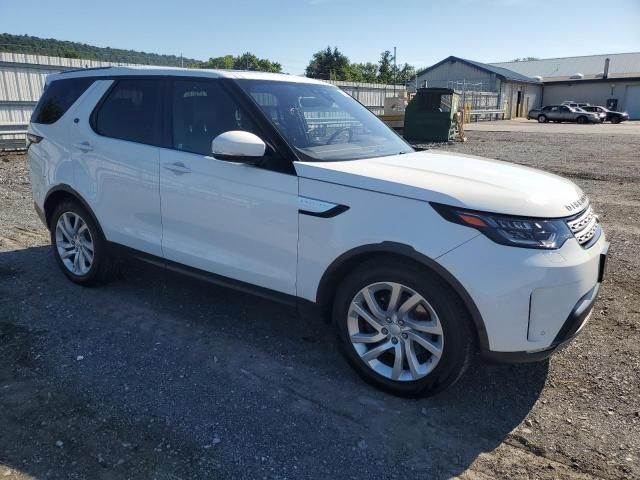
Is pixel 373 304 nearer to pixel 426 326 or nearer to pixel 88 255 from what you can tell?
pixel 426 326

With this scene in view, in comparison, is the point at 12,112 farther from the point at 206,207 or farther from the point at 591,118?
the point at 591,118

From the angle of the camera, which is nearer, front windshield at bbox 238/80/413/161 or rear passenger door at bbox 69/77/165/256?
front windshield at bbox 238/80/413/161

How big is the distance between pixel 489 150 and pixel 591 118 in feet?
92.9

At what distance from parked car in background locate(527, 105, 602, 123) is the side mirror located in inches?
1758

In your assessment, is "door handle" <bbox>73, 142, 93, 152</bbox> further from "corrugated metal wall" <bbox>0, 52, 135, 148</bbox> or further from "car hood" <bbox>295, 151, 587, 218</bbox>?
"corrugated metal wall" <bbox>0, 52, 135, 148</bbox>

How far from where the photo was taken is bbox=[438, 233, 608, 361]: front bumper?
2.66 meters

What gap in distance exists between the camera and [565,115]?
42.9 meters

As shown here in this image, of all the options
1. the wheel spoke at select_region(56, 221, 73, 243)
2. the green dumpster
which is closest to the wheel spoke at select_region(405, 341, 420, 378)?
the wheel spoke at select_region(56, 221, 73, 243)

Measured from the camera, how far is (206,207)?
3703 millimetres

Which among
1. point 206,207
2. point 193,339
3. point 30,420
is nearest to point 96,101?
point 206,207

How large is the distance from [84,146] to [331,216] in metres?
2.58

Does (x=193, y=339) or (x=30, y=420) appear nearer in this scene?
(x=30, y=420)

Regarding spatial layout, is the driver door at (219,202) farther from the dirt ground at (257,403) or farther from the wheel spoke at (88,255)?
the wheel spoke at (88,255)

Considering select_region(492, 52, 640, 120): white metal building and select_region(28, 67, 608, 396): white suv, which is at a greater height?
select_region(492, 52, 640, 120): white metal building
